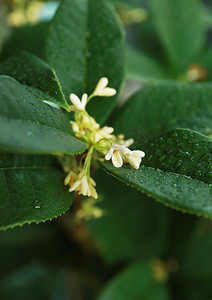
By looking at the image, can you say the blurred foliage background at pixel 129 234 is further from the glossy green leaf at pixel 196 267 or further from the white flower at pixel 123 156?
the white flower at pixel 123 156

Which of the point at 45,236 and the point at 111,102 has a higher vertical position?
the point at 111,102

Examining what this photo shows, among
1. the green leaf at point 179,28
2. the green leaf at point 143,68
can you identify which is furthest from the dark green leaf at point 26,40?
the green leaf at point 179,28

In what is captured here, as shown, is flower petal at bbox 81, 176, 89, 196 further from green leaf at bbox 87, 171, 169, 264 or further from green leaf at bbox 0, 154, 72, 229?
green leaf at bbox 87, 171, 169, 264

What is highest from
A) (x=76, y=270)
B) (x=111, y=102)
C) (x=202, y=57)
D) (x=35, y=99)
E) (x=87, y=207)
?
(x=35, y=99)

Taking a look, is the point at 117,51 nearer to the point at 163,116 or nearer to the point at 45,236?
the point at 163,116

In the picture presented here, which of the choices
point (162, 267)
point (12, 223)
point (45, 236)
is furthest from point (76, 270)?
point (12, 223)

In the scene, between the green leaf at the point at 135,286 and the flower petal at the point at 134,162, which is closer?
the flower petal at the point at 134,162

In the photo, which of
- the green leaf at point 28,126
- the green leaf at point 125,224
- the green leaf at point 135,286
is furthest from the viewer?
the green leaf at point 125,224
